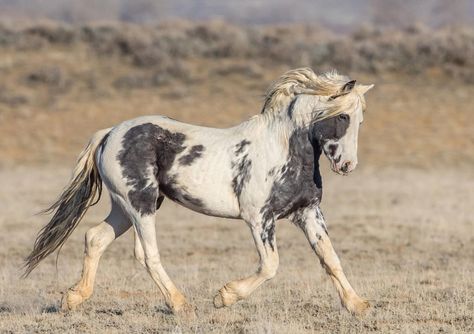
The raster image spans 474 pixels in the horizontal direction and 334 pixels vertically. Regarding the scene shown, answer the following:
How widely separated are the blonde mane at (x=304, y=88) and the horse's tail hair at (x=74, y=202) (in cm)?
139

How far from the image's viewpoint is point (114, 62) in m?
33.8

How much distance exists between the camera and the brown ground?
27.3 feet

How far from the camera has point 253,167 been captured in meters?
8.09

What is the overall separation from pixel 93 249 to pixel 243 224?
26.1 feet

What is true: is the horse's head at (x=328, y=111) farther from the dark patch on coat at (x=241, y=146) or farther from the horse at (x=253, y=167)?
the dark patch on coat at (x=241, y=146)

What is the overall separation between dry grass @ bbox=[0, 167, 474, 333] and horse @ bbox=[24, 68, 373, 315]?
14.8 inches

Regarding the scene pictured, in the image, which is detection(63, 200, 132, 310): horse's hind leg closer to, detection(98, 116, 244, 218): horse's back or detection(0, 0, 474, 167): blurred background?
detection(98, 116, 244, 218): horse's back

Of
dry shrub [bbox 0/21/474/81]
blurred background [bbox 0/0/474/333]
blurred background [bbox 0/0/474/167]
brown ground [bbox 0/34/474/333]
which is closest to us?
brown ground [bbox 0/34/474/333]

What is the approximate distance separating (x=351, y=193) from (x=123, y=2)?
13275cm

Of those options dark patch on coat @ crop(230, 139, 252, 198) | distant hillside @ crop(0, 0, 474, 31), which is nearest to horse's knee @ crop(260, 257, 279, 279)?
dark patch on coat @ crop(230, 139, 252, 198)

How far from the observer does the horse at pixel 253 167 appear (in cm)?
808

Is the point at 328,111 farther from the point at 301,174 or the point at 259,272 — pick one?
the point at 259,272

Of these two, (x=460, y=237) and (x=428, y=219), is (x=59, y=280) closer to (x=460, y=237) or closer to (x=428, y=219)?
(x=460, y=237)

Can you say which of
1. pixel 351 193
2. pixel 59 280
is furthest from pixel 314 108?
pixel 351 193
